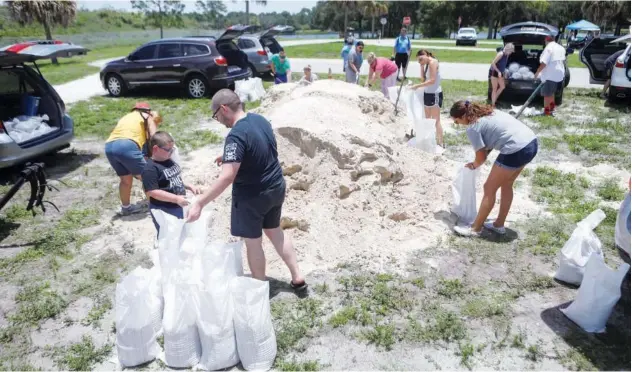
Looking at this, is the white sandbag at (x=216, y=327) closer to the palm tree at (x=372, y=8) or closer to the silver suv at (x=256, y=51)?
the silver suv at (x=256, y=51)

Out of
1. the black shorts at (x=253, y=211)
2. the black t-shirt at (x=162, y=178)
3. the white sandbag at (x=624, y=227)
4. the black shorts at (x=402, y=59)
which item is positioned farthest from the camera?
the black shorts at (x=402, y=59)

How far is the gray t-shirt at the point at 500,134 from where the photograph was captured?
14.3 feet

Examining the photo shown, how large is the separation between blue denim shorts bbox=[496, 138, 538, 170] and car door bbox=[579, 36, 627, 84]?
887 centimetres

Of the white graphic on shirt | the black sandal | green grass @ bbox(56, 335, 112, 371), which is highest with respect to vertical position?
the white graphic on shirt

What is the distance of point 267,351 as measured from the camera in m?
3.10

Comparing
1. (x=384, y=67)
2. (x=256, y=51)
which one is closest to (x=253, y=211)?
(x=384, y=67)

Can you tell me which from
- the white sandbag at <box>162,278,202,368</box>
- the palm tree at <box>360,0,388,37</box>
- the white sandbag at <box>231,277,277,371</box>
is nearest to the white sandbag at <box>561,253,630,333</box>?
the white sandbag at <box>231,277,277,371</box>

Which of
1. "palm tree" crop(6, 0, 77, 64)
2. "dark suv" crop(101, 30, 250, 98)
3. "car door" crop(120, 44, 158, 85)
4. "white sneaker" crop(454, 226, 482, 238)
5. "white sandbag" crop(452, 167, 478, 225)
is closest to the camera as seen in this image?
"white sneaker" crop(454, 226, 482, 238)

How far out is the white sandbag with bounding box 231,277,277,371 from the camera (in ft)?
9.73

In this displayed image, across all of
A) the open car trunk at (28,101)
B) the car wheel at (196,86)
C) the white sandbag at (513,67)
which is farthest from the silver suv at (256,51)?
the open car trunk at (28,101)

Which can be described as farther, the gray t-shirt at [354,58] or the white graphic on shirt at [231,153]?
the gray t-shirt at [354,58]

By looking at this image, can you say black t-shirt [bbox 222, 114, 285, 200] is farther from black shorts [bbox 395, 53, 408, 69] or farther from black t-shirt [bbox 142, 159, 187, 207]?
black shorts [bbox 395, 53, 408, 69]

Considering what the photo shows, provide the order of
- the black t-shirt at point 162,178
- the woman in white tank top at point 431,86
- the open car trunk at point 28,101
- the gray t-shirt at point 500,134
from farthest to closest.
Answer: the woman in white tank top at point 431,86 → the open car trunk at point 28,101 → the gray t-shirt at point 500,134 → the black t-shirt at point 162,178

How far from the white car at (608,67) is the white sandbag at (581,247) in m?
8.20
